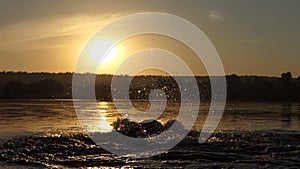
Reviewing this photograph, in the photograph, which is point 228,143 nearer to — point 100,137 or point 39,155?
point 100,137

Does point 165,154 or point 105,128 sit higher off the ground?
point 105,128

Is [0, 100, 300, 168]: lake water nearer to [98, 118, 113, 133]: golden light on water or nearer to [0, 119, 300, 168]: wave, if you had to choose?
[0, 119, 300, 168]: wave

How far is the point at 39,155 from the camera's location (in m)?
20.9

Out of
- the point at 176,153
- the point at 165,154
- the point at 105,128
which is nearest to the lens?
the point at 165,154

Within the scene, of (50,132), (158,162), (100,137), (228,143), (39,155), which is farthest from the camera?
(50,132)

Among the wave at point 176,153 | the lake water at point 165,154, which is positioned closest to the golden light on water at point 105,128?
the lake water at point 165,154

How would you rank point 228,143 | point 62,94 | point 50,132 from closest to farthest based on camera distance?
point 228,143 < point 50,132 < point 62,94

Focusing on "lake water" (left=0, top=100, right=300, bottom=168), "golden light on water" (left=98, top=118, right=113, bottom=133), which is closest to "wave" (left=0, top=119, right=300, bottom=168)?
"lake water" (left=0, top=100, right=300, bottom=168)

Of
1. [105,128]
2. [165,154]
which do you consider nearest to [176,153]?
[165,154]

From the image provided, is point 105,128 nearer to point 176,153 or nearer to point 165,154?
point 176,153

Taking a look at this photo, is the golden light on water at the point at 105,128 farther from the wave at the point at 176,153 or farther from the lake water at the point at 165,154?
the wave at the point at 176,153

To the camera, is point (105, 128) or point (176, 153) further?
point (105, 128)

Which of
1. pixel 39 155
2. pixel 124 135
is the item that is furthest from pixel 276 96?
pixel 39 155

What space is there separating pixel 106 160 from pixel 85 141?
20.0ft
